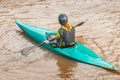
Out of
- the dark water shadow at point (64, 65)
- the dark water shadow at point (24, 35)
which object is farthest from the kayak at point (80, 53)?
the dark water shadow at point (24, 35)

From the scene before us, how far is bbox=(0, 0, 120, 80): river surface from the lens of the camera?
6.61 m

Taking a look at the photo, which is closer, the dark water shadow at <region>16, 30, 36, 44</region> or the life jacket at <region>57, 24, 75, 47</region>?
the life jacket at <region>57, 24, 75, 47</region>

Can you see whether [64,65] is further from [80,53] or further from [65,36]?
[65,36]

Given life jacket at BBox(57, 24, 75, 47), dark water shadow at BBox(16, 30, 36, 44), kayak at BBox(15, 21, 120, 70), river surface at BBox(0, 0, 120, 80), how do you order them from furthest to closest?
Result: dark water shadow at BBox(16, 30, 36, 44) < life jacket at BBox(57, 24, 75, 47) < river surface at BBox(0, 0, 120, 80) < kayak at BBox(15, 21, 120, 70)

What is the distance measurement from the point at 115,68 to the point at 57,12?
4.98 metres

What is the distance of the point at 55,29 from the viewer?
908 cm

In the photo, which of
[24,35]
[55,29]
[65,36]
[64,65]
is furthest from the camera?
[55,29]

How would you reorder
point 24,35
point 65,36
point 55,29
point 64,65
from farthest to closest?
point 55,29 < point 24,35 < point 64,65 < point 65,36

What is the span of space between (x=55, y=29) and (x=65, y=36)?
2.29m

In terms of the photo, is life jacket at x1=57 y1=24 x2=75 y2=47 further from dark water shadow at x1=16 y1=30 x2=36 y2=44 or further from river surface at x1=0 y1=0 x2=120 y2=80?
dark water shadow at x1=16 y1=30 x2=36 y2=44

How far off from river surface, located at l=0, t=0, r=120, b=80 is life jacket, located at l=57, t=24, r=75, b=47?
451mm

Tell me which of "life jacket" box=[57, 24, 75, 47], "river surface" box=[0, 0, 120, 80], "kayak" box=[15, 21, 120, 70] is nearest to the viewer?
"kayak" box=[15, 21, 120, 70]

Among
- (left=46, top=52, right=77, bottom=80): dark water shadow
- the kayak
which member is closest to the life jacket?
the kayak

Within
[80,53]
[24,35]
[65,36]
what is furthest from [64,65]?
[24,35]
